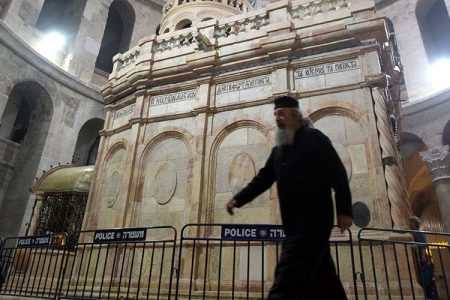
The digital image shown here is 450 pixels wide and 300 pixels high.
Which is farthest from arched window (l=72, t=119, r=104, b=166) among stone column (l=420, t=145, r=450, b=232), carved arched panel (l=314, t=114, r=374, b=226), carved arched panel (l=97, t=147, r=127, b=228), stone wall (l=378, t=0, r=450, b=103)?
stone column (l=420, t=145, r=450, b=232)

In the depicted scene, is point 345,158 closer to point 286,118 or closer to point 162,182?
point 162,182

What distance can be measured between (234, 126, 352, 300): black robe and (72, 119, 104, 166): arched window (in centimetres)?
1771

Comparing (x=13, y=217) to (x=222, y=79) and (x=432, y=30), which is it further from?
(x=432, y=30)

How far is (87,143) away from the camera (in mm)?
19172

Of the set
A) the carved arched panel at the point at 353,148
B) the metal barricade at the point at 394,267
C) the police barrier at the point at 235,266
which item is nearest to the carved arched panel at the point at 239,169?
the police barrier at the point at 235,266

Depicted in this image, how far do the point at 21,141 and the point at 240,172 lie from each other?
1370 cm

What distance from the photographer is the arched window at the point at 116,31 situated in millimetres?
22172

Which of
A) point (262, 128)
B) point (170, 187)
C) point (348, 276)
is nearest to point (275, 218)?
point (348, 276)

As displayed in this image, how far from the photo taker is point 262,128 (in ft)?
27.5

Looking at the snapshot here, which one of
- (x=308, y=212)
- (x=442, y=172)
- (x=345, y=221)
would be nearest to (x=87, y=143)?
(x=442, y=172)

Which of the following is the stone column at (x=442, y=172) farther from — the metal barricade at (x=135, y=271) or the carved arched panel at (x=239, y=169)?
the metal barricade at (x=135, y=271)

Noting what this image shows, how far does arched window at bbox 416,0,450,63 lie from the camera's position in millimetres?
16391

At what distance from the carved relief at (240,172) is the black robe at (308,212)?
202 inches

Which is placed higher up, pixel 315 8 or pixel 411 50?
pixel 411 50
